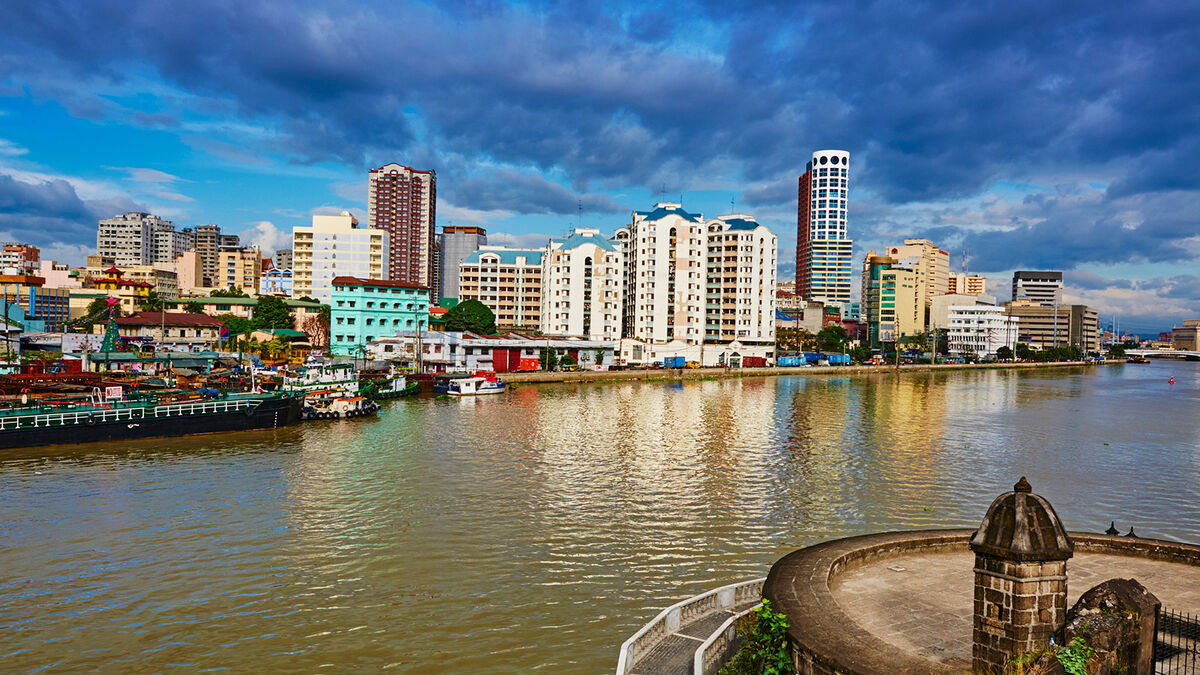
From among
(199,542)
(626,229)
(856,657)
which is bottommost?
(199,542)

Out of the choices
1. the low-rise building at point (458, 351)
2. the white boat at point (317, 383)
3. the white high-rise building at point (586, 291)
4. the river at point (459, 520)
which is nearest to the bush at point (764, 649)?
the river at point (459, 520)

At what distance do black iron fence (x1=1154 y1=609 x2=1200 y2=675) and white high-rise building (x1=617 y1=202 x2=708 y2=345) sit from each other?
116m

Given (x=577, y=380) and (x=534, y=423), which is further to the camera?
(x=577, y=380)

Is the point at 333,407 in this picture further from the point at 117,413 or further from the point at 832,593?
the point at 832,593

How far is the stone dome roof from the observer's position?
9.41 metres

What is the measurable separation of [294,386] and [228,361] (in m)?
32.1

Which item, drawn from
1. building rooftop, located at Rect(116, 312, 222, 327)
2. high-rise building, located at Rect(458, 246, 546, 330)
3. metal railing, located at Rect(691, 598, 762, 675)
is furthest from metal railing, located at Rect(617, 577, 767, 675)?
high-rise building, located at Rect(458, 246, 546, 330)

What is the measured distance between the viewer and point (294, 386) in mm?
61750

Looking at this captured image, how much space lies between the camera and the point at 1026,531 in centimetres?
949

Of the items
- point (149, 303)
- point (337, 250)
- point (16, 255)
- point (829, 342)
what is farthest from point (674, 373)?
point (16, 255)

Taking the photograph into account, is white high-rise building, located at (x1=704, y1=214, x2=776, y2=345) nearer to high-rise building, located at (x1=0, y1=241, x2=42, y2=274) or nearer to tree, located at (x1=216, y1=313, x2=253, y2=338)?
tree, located at (x1=216, y1=313, x2=253, y2=338)

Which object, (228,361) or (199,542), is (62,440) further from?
(228,361)

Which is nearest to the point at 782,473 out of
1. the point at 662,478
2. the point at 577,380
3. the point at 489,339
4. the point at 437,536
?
the point at 662,478

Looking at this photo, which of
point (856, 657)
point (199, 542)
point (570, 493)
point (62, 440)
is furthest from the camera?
point (62, 440)
